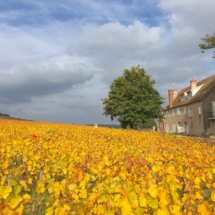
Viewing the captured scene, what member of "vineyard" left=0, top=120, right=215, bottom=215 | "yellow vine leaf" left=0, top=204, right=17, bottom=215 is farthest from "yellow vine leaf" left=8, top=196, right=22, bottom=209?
"yellow vine leaf" left=0, top=204, right=17, bottom=215

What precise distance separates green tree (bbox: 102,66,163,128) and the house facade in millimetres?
5977

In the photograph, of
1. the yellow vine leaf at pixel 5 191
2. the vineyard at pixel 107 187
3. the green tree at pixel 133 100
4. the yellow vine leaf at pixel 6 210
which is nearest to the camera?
the yellow vine leaf at pixel 6 210

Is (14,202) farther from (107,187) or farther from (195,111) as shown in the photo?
(195,111)

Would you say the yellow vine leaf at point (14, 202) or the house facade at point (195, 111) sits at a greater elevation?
the house facade at point (195, 111)

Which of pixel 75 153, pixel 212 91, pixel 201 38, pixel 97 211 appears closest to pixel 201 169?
pixel 75 153

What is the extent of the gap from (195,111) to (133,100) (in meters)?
11.1

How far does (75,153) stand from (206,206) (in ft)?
18.7

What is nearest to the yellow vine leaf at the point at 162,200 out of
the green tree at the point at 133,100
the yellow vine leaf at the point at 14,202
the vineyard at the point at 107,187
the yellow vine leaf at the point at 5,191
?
the vineyard at the point at 107,187

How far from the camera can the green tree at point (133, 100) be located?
42.3 metres

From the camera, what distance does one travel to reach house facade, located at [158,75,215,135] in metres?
43.6

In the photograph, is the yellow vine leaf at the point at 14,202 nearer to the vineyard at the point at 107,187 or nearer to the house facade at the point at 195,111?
the vineyard at the point at 107,187

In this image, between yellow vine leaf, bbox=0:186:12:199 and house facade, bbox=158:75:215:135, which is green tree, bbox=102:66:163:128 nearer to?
house facade, bbox=158:75:215:135

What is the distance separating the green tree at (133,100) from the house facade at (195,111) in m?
5.98

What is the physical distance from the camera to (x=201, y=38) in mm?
20891
